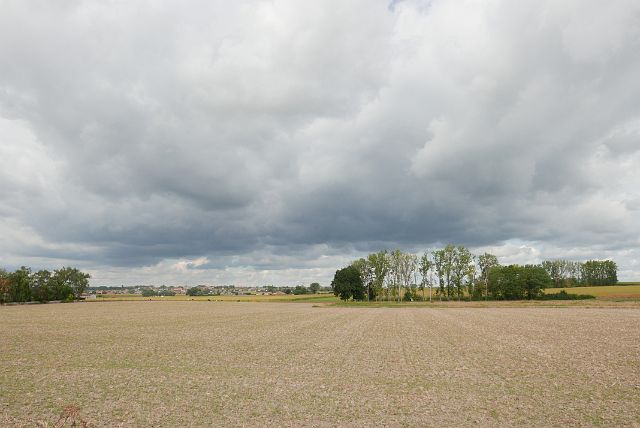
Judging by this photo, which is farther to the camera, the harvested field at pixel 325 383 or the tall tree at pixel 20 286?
the tall tree at pixel 20 286

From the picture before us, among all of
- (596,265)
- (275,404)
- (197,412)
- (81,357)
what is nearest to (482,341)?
(275,404)

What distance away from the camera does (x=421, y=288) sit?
139125 millimetres

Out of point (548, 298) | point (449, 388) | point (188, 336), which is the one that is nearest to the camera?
point (449, 388)

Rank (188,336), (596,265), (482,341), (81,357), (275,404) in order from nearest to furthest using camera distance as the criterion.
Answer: (275,404) → (81,357) → (482,341) → (188,336) → (596,265)

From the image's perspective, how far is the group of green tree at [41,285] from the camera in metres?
124

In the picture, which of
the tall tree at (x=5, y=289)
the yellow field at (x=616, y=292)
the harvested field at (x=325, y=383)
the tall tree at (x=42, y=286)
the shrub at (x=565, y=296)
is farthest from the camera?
the tall tree at (x=42, y=286)

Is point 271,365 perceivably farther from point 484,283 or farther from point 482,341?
point 484,283

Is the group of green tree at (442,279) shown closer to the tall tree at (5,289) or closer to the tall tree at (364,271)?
the tall tree at (364,271)

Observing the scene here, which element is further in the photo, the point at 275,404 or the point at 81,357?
the point at 81,357

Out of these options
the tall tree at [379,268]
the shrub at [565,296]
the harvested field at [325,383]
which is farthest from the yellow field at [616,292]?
the harvested field at [325,383]

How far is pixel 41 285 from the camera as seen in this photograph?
133 m

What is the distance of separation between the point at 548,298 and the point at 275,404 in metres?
127

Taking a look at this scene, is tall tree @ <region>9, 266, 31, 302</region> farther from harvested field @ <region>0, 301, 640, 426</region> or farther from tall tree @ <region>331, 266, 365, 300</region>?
harvested field @ <region>0, 301, 640, 426</region>

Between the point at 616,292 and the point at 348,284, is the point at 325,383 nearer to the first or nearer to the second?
the point at 348,284
